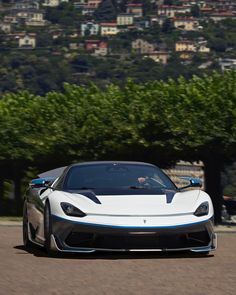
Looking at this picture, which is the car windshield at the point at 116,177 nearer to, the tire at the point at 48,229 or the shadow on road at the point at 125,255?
the tire at the point at 48,229

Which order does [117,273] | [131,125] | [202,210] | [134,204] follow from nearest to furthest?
1. [117,273]
2. [134,204]
3. [202,210]
4. [131,125]

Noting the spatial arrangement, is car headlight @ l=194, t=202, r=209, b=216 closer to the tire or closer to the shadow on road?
the shadow on road

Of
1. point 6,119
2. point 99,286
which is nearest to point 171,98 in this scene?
point 6,119

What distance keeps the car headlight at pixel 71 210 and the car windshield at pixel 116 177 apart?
727 millimetres

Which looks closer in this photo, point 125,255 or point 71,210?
point 71,210

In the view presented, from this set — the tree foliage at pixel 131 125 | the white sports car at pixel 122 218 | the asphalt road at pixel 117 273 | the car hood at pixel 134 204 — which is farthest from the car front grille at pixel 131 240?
the tree foliage at pixel 131 125

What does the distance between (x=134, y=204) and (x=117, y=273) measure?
154cm

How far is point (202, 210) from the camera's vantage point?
41.0ft

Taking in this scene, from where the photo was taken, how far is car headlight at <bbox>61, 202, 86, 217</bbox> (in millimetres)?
12195

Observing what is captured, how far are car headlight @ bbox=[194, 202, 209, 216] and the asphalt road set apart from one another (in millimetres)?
489

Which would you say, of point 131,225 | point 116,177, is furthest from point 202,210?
point 116,177

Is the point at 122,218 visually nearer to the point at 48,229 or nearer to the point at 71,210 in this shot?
the point at 71,210

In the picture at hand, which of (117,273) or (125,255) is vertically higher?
(117,273)

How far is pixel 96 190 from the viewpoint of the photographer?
42.0 feet
